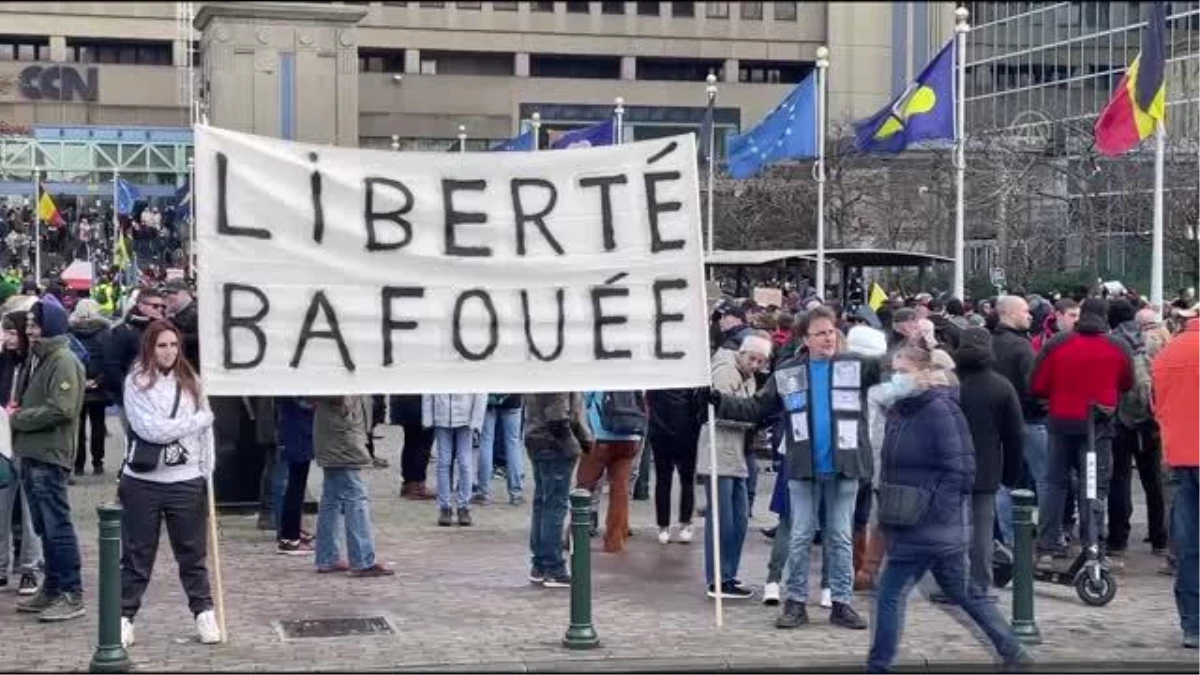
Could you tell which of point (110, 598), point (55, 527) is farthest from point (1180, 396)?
point (55, 527)

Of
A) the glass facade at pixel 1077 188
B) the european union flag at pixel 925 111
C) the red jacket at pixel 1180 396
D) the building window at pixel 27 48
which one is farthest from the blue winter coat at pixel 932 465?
the building window at pixel 27 48

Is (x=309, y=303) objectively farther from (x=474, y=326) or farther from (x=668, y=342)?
Answer: (x=668, y=342)

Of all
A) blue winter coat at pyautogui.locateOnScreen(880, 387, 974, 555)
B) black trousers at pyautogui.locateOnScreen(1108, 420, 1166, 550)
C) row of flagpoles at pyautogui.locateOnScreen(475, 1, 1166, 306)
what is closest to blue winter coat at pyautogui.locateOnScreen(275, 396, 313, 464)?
row of flagpoles at pyautogui.locateOnScreen(475, 1, 1166, 306)

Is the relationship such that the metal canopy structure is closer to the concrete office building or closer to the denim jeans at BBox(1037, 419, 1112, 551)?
the denim jeans at BBox(1037, 419, 1112, 551)

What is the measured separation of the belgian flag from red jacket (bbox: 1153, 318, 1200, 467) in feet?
29.9

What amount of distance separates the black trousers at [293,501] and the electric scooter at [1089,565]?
497cm

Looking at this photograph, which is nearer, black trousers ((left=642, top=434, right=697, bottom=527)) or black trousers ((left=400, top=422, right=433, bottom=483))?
black trousers ((left=642, top=434, right=697, bottom=527))

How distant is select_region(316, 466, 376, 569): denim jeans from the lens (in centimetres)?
1038

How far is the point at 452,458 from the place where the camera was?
13078mm

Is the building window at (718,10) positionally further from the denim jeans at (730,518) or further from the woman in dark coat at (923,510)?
the woman in dark coat at (923,510)

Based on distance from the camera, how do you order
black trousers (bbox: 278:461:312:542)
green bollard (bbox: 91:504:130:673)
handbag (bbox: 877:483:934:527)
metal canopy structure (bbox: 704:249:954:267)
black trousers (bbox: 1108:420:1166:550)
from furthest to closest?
metal canopy structure (bbox: 704:249:954:267) < black trousers (bbox: 1108:420:1166:550) < black trousers (bbox: 278:461:312:542) < green bollard (bbox: 91:504:130:673) < handbag (bbox: 877:483:934:527)

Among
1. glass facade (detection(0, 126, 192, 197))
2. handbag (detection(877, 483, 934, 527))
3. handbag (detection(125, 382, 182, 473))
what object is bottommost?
handbag (detection(877, 483, 934, 527))

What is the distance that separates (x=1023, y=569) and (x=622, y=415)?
3.52 metres

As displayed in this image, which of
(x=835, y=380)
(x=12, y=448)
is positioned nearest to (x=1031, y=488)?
(x=835, y=380)
